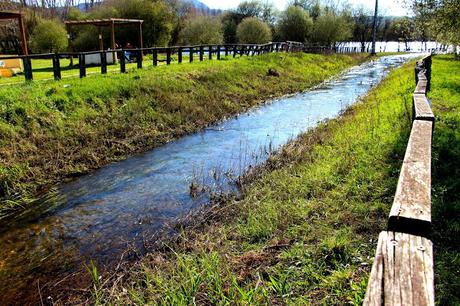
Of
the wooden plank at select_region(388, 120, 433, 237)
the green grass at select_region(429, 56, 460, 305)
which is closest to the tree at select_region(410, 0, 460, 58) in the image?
the green grass at select_region(429, 56, 460, 305)

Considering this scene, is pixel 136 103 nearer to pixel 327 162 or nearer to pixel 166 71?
pixel 166 71

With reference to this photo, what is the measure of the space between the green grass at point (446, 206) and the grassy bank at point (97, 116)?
7488mm

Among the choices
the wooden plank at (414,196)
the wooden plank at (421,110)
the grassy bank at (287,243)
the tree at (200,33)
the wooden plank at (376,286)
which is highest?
the tree at (200,33)

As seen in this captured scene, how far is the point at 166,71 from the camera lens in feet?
56.6

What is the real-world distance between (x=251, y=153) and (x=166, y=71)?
338 inches

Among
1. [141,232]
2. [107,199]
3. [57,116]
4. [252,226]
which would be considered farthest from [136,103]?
[252,226]

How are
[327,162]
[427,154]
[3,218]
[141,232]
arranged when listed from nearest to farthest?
[427,154] < [141,232] < [3,218] < [327,162]

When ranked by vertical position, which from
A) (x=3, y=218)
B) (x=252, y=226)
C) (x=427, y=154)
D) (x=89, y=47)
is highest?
(x=89, y=47)

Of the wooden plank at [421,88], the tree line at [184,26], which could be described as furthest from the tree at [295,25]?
the wooden plank at [421,88]

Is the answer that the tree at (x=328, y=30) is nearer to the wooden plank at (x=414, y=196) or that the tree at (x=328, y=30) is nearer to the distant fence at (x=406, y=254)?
the wooden plank at (x=414, y=196)

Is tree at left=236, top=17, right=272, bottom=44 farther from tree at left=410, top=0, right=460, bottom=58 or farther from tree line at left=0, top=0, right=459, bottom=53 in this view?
tree at left=410, top=0, right=460, bottom=58

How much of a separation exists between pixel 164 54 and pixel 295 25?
28964 millimetres

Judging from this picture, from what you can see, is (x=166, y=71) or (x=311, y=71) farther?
(x=311, y=71)

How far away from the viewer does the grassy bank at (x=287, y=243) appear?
387cm
